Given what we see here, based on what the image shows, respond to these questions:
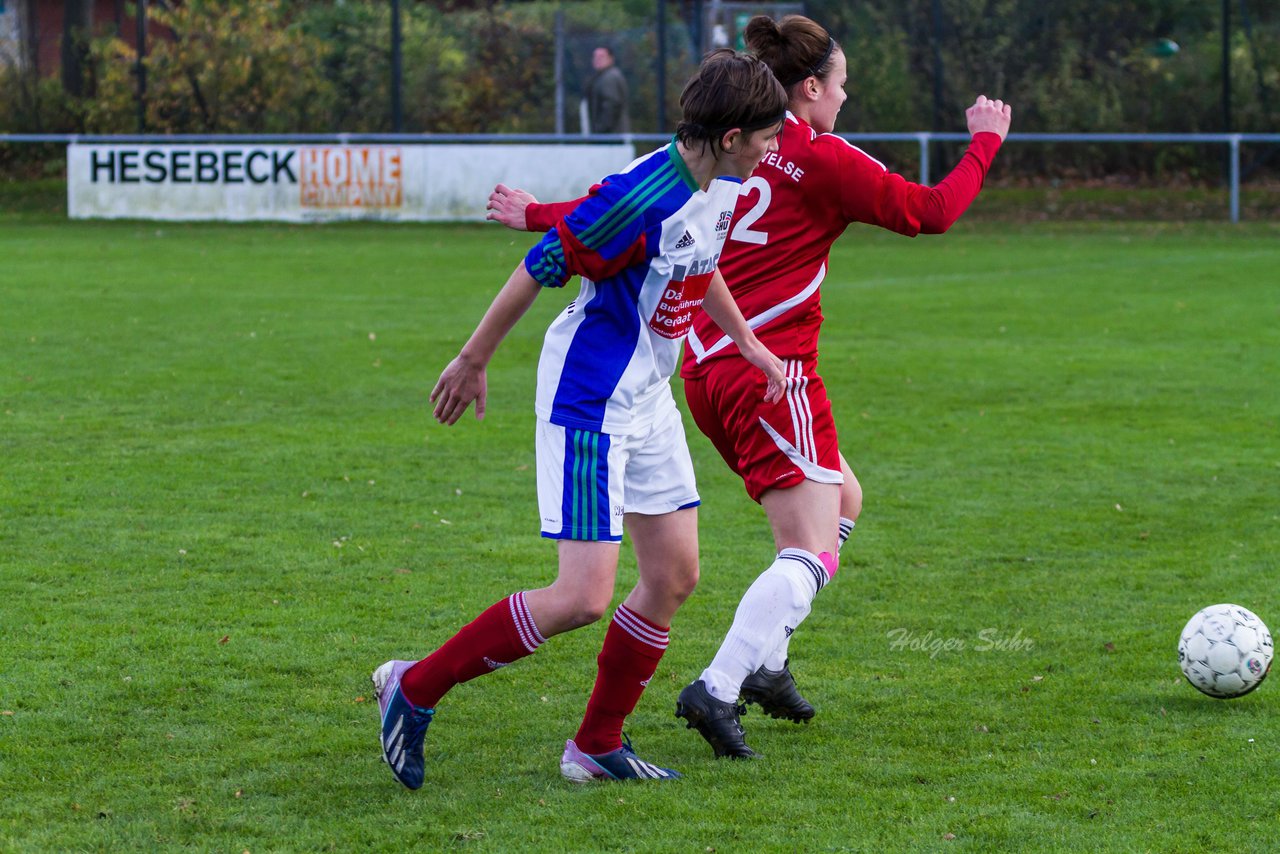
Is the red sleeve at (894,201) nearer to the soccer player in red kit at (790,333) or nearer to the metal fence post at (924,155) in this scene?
the soccer player in red kit at (790,333)

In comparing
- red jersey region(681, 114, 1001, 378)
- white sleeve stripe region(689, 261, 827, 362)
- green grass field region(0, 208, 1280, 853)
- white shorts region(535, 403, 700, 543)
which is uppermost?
red jersey region(681, 114, 1001, 378)

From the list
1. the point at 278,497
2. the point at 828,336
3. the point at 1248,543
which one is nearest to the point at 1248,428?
the point at 1248,543

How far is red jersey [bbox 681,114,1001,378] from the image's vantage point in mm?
4359

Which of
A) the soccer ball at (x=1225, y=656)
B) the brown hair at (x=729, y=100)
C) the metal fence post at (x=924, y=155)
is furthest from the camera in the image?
the metal fence post at (x=924, y=155)

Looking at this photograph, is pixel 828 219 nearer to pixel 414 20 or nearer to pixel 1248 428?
pixel 1248 428

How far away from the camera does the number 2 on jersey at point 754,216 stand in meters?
4.45

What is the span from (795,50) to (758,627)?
1529 mm

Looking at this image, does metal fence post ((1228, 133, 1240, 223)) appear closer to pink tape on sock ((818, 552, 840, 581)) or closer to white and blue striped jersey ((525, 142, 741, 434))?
pink tape on sock ((818, 552, 840, 581))

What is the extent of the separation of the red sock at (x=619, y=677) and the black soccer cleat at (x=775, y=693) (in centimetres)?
42

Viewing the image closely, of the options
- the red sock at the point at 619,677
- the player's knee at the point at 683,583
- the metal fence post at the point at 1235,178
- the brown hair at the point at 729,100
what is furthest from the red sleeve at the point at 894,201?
the metal fence post at the point at 1235,178

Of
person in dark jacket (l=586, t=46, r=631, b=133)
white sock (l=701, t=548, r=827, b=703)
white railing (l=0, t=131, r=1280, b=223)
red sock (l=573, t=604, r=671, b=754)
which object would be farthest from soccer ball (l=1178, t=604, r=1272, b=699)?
person in dark jacket (l=586, t=46, r=631, b=133)

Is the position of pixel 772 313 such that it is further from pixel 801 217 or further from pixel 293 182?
pixel 293 182

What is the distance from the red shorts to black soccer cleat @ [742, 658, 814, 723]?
0.50m

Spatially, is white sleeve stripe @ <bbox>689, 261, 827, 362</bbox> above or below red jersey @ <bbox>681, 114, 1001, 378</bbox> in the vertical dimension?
below
